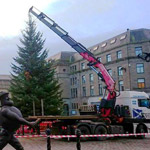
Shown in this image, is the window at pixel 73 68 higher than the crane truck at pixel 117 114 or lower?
higher

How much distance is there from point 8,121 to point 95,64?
15.3 meters

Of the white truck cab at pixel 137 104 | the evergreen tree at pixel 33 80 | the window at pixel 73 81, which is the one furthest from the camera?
the window at pixel 73 81

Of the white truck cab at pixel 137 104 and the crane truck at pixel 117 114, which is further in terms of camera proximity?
the white truck cab at pixel 137 104

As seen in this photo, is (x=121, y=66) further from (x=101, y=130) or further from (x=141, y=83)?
(x=101, y=130)

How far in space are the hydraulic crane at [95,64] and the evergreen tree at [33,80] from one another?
160 inches

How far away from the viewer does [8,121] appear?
19.1 feet

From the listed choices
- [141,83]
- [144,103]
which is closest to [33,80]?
[144,103]

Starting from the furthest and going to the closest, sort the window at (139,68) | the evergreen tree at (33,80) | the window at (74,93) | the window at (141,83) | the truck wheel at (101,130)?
1. the window at (74,93)
2. the window at (139,68)
3. the window at (141,83)
4. the evergreen tree at (33,80)
5. the truck wheel at (101,130)

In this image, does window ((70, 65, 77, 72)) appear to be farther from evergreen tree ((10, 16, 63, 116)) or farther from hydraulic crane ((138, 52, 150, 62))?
hydraulic crane ((138, 52, 150, 62))

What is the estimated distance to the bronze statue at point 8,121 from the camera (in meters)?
5.69

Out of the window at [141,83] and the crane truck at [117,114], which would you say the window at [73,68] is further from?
the crane truck at [117,114]

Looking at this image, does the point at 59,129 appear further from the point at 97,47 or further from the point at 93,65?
the point at 97,47

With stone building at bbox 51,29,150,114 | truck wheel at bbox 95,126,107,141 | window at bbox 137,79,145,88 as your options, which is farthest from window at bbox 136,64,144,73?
truck wheel at bbox 95,126,107,141

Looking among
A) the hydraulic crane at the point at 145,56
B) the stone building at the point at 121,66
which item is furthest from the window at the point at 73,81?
the hydraulic crane at the point at 145,56
